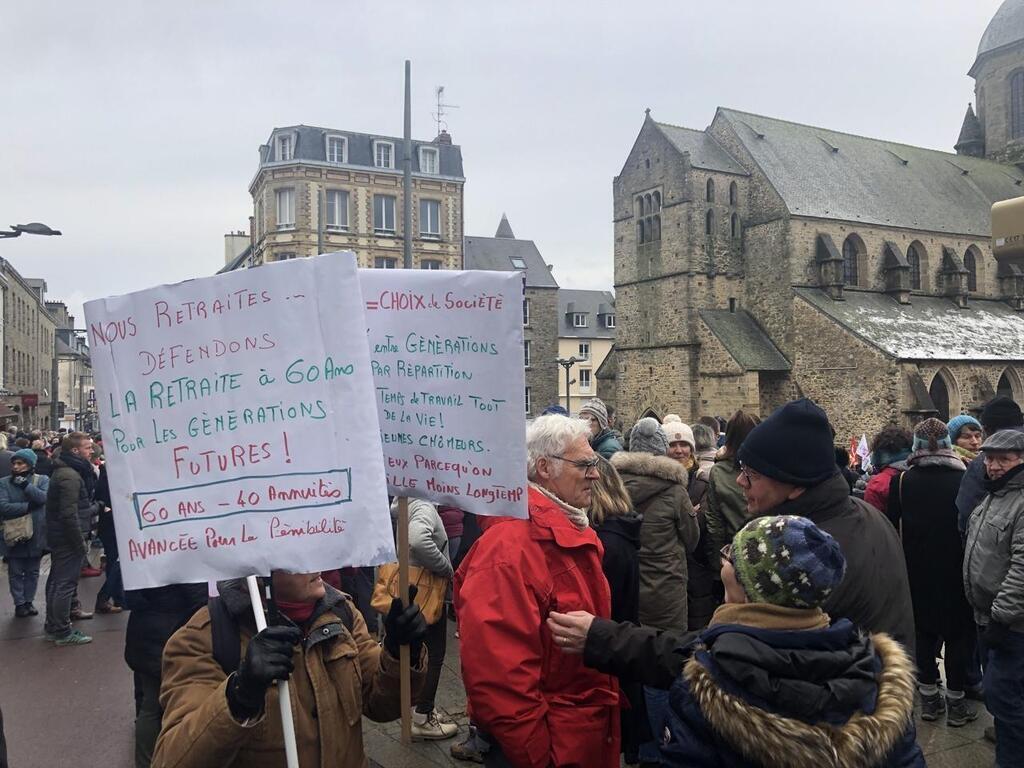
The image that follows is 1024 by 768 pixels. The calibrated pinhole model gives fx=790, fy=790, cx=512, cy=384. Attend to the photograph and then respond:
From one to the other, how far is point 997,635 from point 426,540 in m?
3.12

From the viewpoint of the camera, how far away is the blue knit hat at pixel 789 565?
203 cm

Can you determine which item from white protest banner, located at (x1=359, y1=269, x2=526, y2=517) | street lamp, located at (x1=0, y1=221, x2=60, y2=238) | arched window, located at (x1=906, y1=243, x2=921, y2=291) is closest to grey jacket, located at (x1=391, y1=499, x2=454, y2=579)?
white protest banner, located at (x1=359, y1=269, x2=526, y2=517)

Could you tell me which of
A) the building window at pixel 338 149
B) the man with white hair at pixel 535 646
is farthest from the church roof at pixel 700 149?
the man with white hair at pixel 535 646

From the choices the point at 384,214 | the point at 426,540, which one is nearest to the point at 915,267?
the point at 384,214

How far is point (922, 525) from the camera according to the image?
17.9 ft

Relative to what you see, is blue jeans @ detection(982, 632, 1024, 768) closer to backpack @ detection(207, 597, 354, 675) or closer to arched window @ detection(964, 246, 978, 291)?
backpack @ detection(207, 597, 354, 675)

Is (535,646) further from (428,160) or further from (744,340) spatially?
(428,160)

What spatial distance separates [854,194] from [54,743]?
41.2 metres

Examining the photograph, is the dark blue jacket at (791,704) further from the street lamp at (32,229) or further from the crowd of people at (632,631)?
the street lamp at (32,229)

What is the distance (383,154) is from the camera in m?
40.2

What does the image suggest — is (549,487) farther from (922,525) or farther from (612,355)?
(612,355)

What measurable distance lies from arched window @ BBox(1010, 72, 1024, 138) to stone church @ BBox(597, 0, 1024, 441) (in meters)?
11.8

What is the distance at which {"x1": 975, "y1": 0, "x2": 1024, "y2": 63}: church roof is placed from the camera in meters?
50.1

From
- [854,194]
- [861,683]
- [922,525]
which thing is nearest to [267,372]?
[861,683]
